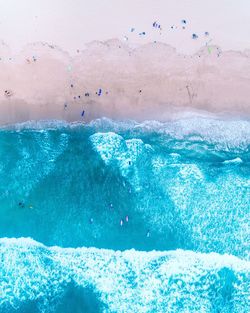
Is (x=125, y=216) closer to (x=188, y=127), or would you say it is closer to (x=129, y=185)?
(x=129, y=185)

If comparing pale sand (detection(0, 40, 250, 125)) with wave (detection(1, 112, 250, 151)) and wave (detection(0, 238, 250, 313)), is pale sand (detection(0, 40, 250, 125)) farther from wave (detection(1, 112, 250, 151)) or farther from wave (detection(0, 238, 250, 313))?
wave (detection(0, 238, 250, 313))

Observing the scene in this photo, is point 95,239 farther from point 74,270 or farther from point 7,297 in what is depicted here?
→ point 7,297

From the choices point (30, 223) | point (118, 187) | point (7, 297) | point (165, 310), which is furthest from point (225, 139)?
point (7, 297)

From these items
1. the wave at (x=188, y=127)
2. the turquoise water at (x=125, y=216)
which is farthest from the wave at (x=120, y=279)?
the wave at (x=188, y=127)

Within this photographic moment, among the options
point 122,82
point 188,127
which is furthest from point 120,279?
point 122,82

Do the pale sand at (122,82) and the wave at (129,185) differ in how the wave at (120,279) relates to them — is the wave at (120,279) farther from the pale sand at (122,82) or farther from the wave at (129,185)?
the pale sand at (122,82)

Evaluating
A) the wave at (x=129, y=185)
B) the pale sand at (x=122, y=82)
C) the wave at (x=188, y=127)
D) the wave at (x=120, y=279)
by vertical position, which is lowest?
the wave at (x=120, y=279)

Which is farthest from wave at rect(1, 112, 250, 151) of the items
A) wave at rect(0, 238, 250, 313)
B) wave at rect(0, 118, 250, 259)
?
wave at rect(0, 238, 250, 313)

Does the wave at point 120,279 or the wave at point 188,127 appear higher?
the wave at point 188,127
